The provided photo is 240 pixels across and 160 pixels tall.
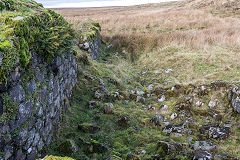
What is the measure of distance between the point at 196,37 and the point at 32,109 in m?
12.3

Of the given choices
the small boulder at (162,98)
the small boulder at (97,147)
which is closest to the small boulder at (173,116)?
the small boulder at (162,98)

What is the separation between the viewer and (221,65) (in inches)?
358

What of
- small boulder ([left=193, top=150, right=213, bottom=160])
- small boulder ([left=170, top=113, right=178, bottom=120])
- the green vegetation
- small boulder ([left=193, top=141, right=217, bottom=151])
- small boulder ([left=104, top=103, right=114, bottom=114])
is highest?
the green vegetation

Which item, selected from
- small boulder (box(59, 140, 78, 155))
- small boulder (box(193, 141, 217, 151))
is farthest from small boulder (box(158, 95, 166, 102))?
small boulder (box(59, 140, 78, 155))

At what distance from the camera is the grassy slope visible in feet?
15.0

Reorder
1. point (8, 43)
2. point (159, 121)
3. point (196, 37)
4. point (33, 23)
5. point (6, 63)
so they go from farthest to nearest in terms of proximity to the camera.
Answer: point (196, 37), point (159, 121), point (33, 23), point (8, 43), point (6, 63)

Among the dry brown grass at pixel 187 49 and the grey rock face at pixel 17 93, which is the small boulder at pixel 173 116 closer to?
the dry brown grass at pixel 187 49

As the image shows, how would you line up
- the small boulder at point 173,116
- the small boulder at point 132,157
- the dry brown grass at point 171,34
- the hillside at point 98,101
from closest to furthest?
the hillside at point 98,101, the small boulder at point 132,157, the small boulder at point 173,116, the dry brown grass at point 171,34

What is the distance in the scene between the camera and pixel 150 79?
9.66 m

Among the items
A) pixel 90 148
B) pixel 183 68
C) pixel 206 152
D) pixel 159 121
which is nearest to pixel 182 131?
pixel 159 121

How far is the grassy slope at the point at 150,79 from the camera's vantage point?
181 inches

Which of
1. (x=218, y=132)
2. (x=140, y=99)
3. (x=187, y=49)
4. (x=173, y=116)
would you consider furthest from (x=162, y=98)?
(x=187, y=49)

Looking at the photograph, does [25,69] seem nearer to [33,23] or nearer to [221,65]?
[33,23]

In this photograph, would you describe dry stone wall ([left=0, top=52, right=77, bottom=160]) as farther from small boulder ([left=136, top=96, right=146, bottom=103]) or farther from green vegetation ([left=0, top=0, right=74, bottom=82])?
small boulder ([left=136, top=96, right=146, bottom=103])
